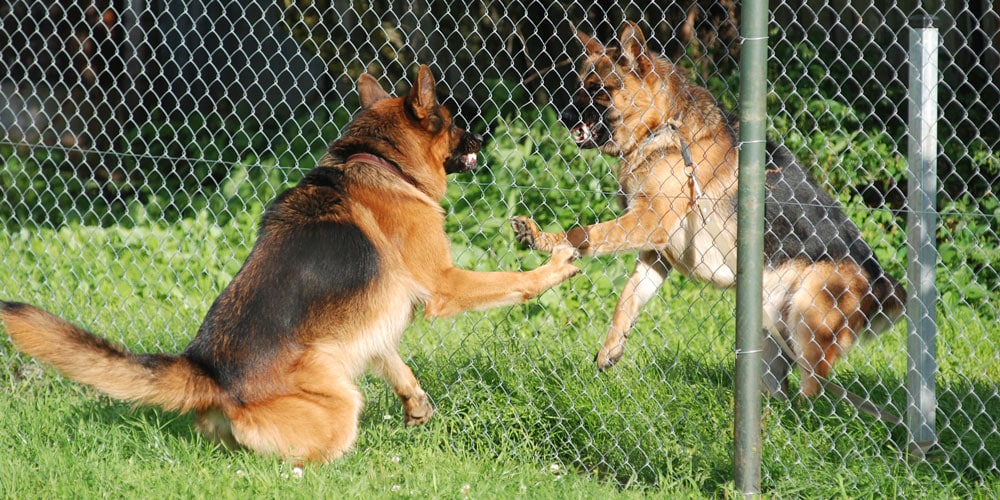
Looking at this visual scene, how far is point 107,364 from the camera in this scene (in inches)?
131

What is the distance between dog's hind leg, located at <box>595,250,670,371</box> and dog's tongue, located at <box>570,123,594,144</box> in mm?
656

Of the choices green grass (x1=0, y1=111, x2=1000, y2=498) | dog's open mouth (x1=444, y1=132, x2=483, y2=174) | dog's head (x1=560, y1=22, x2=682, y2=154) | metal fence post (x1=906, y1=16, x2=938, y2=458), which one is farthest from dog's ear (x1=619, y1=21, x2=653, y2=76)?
metal fence post (x1=906, y1=16, x2=938, y2=458)

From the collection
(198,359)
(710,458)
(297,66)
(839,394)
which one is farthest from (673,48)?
(198,359)

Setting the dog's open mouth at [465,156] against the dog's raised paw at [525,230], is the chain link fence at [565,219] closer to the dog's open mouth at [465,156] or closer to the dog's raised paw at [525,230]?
the dog's open mouth at [465,156]

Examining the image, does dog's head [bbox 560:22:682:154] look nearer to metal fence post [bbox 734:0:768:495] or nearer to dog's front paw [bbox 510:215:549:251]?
dog's front paw [bbox 510:215:549:251]

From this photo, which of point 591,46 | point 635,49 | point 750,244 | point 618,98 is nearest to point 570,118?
point 618,98

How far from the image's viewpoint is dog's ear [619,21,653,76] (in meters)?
4.27

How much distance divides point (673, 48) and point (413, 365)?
15.0 ft

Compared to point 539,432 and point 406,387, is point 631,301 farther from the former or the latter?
point 406,387

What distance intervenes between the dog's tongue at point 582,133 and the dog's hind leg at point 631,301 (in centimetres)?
66

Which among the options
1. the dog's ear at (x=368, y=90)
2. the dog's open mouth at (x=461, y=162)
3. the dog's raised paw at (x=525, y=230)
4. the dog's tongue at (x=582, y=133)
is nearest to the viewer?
the dog's raised paw at (x=525, y=230)

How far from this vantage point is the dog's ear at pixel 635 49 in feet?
14.0

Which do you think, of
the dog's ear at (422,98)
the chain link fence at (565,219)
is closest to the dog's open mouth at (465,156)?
the chain link fence at (565,219)

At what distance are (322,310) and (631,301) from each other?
1.79 metres
